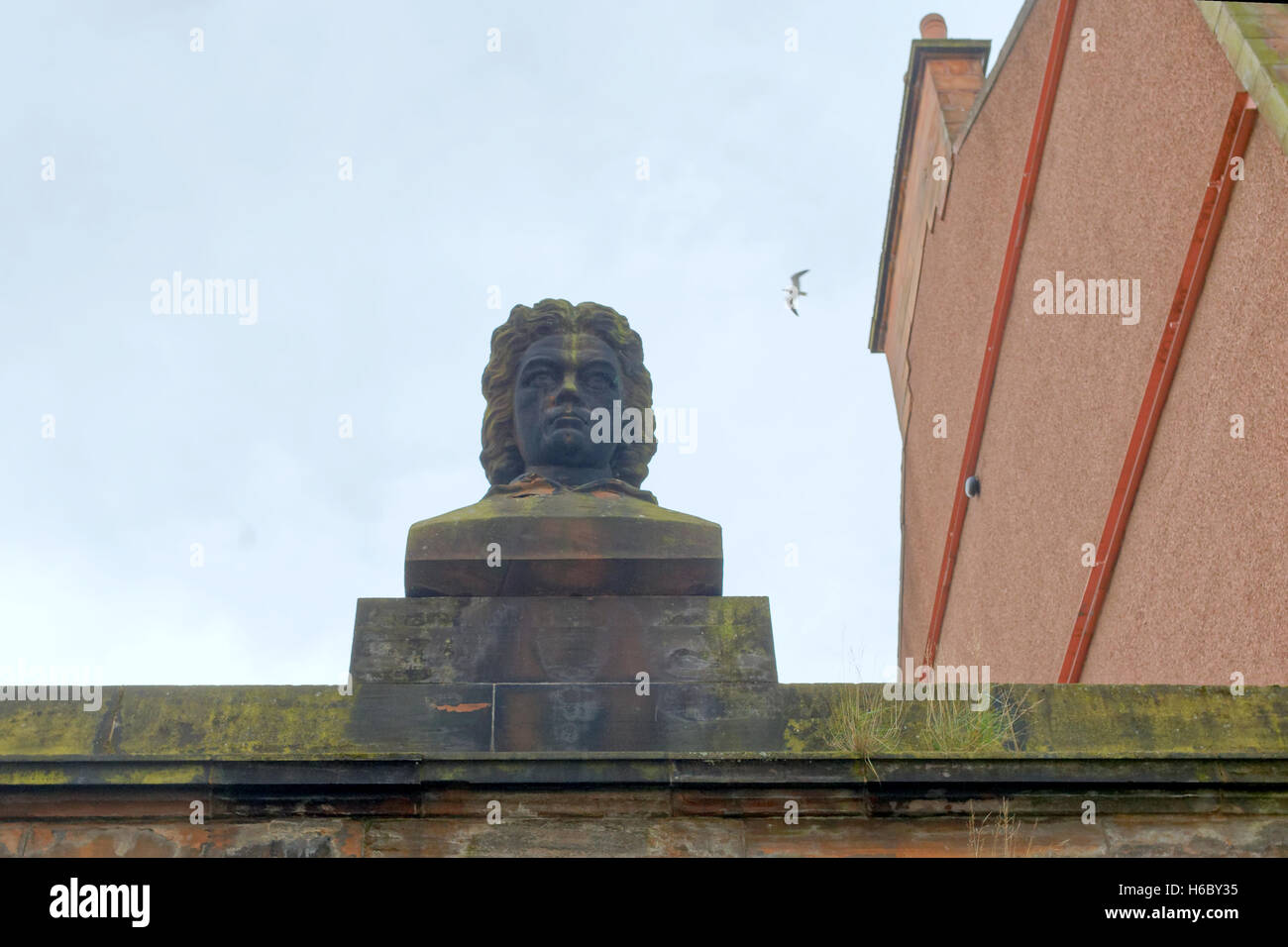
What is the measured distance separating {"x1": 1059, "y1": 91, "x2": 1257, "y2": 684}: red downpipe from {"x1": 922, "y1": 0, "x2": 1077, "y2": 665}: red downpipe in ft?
11.0

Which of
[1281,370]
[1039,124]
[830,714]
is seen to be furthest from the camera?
[1039,124]

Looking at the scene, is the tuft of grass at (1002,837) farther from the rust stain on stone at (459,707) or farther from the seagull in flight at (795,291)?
the seagull in flight at (795,291)

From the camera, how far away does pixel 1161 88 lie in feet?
34.4

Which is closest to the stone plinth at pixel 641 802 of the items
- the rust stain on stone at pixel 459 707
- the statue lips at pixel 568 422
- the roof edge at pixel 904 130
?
the rust stain on stone at pixel 459 707

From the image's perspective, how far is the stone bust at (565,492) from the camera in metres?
7.35

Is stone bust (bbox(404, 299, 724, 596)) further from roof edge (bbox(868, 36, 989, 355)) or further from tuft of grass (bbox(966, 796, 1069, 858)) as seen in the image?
roof edge (bbox(868, 36, 989, 355))

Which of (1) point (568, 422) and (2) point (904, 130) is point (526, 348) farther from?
(2) point (904, 130)

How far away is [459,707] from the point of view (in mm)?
6492

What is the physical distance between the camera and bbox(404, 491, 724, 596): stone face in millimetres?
7328

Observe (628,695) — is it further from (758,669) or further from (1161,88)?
(1161,88)

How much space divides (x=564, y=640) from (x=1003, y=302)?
915cm

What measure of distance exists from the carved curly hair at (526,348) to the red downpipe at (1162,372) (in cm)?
334
